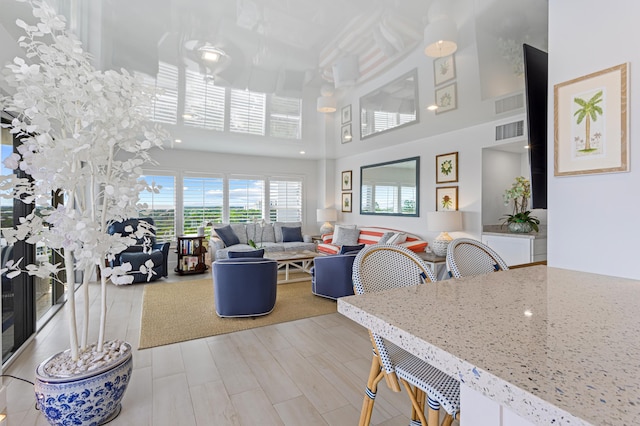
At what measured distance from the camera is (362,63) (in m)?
3.93

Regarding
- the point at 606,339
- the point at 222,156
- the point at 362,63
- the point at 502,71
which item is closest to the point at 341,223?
the point at 222,156

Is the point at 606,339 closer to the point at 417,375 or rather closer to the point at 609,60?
the point at 417,375

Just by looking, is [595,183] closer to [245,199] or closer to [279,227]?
[279,227]

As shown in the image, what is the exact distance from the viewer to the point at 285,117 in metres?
5.55

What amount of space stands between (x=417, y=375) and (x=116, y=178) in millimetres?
1902

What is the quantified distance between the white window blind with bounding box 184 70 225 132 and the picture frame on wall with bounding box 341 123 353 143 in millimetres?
2208

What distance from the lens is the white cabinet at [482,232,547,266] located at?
373 centimetres

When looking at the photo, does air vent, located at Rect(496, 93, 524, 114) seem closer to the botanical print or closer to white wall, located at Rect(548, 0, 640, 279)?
white wall, located at Rect(548, 0, 640, 279)

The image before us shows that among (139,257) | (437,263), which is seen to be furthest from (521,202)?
(139,257)

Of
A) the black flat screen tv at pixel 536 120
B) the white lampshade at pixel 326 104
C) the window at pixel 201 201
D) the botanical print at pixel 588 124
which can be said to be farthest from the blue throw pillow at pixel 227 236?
the botanical print at pixel 588 124

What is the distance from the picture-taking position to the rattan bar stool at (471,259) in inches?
58.5

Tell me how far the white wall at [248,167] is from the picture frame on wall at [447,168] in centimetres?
373

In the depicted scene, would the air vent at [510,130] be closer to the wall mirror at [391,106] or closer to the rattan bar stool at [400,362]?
the wall mirror at [391,106]

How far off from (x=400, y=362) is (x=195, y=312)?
3221 millimetres
